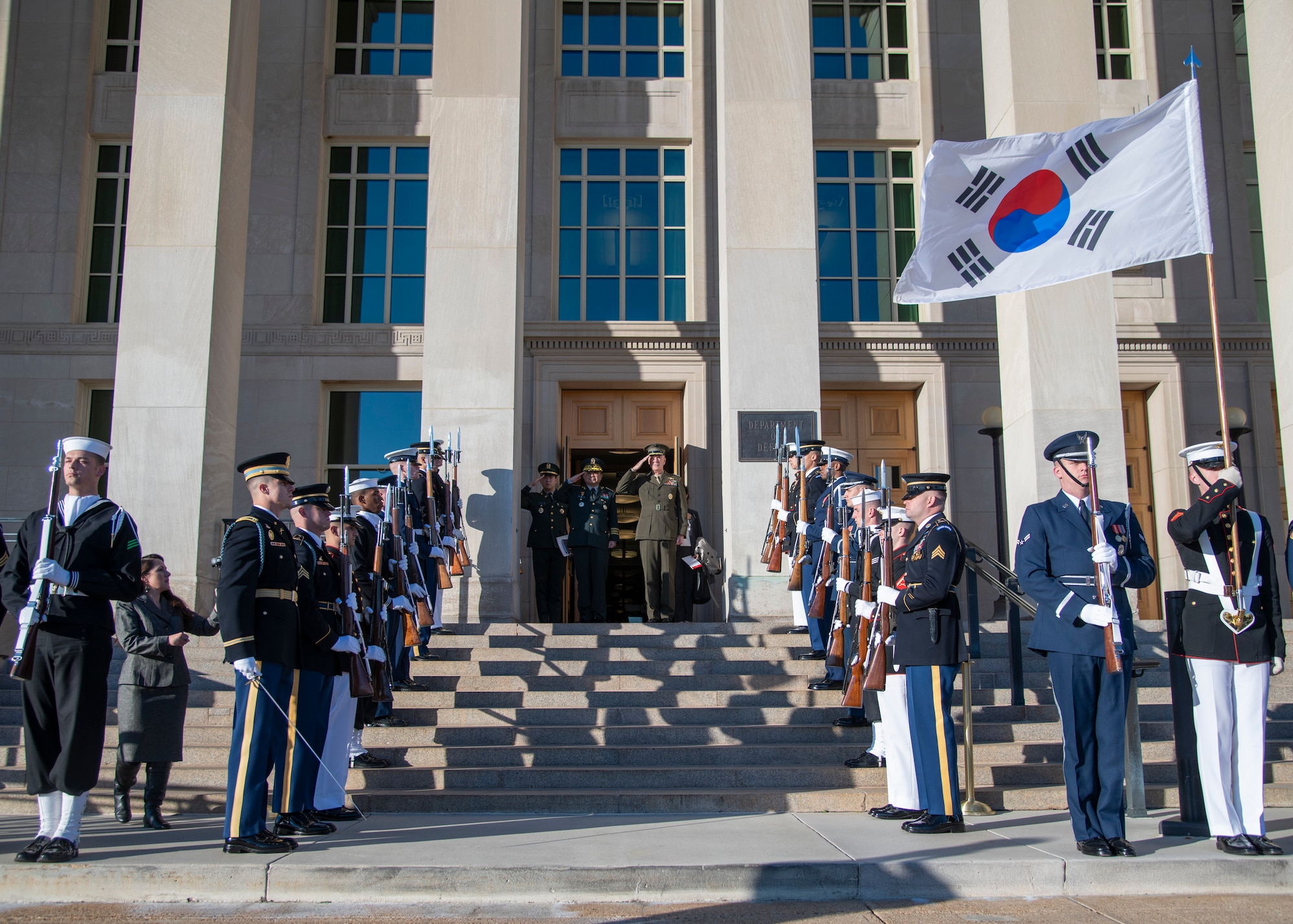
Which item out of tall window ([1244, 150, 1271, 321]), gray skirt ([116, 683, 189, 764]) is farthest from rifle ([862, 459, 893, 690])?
tall window ([1244, 150, 1271, 321])

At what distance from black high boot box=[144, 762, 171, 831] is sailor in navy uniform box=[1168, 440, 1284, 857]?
6.24 meters

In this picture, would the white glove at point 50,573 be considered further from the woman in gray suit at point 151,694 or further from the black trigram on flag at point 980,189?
the black trigram on flag at point 980,189

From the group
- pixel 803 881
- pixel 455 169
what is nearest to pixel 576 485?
pixel 455 169

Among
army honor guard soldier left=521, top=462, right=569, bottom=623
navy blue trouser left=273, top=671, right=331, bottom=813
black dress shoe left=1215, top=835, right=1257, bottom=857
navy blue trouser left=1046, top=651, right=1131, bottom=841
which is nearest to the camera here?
black dress shoe left=1215, top=835, right=1257, bottom=857

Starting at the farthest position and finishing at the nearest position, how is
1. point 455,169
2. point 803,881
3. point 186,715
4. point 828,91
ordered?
point 828,91
point 455,169
point 186,715
point 803,881

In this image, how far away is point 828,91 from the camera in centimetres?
1702

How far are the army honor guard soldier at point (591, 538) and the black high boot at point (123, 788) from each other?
253 inches

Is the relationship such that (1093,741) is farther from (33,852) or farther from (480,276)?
(480,276)

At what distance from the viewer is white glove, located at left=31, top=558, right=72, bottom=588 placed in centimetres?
605

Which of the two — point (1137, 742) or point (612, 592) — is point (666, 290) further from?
point (1137, 742)

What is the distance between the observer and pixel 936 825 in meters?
6.55

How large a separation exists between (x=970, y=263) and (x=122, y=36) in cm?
1414

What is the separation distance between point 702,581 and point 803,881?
894 centimetres

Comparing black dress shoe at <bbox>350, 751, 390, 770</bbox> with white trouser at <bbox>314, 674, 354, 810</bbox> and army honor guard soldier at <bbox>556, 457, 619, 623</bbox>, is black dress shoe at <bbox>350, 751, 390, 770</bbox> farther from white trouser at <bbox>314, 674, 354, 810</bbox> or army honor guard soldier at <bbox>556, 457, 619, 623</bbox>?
army honor guard soldier at <bbox>556, 457, 619, 623</bbox>
